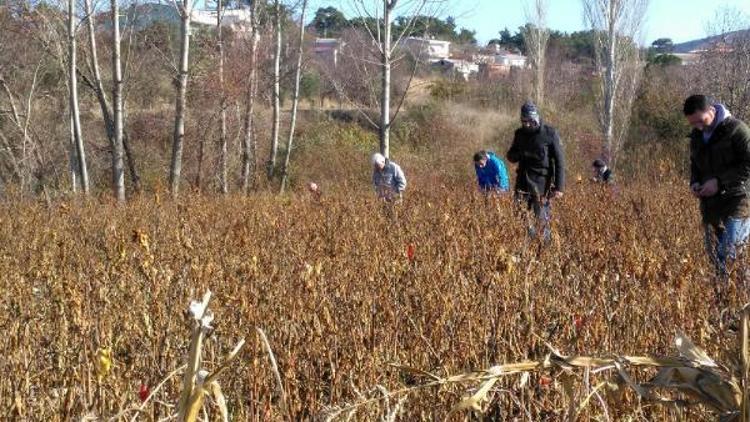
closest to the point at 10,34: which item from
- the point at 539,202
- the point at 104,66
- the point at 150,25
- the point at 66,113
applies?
the point at 150,25

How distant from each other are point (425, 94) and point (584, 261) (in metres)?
30.9

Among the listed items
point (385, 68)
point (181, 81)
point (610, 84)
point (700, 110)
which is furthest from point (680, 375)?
point (610, 84)

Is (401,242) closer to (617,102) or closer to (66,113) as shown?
(617,102)

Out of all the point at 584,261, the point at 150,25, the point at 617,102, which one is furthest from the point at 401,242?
the point at 617,102

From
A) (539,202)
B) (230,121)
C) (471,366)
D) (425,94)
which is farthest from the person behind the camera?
(425,94)

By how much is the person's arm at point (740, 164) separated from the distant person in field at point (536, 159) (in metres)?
2.28

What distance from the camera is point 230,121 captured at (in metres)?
21.3

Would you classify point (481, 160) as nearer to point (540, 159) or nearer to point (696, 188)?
point (540, 159)

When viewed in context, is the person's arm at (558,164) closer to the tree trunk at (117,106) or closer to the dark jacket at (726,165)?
the dark jacket at (726,165)

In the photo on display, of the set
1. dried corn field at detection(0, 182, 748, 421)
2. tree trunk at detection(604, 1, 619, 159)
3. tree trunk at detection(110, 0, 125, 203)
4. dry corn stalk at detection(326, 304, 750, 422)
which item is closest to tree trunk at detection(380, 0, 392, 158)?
tree trunk at detection(110, 0, 125, 203)

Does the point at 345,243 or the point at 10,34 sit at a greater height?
the point at 10,34

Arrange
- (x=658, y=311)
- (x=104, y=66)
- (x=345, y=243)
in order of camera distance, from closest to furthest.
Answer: (x=658, y=311) → (x=345, y=243) → (x=104, y=66)

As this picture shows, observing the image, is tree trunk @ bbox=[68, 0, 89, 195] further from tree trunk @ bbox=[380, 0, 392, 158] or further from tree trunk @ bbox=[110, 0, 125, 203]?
tree trunk @ bbox=[380, 0, 392, 158]

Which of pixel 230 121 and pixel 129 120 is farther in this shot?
pixel 129 120
